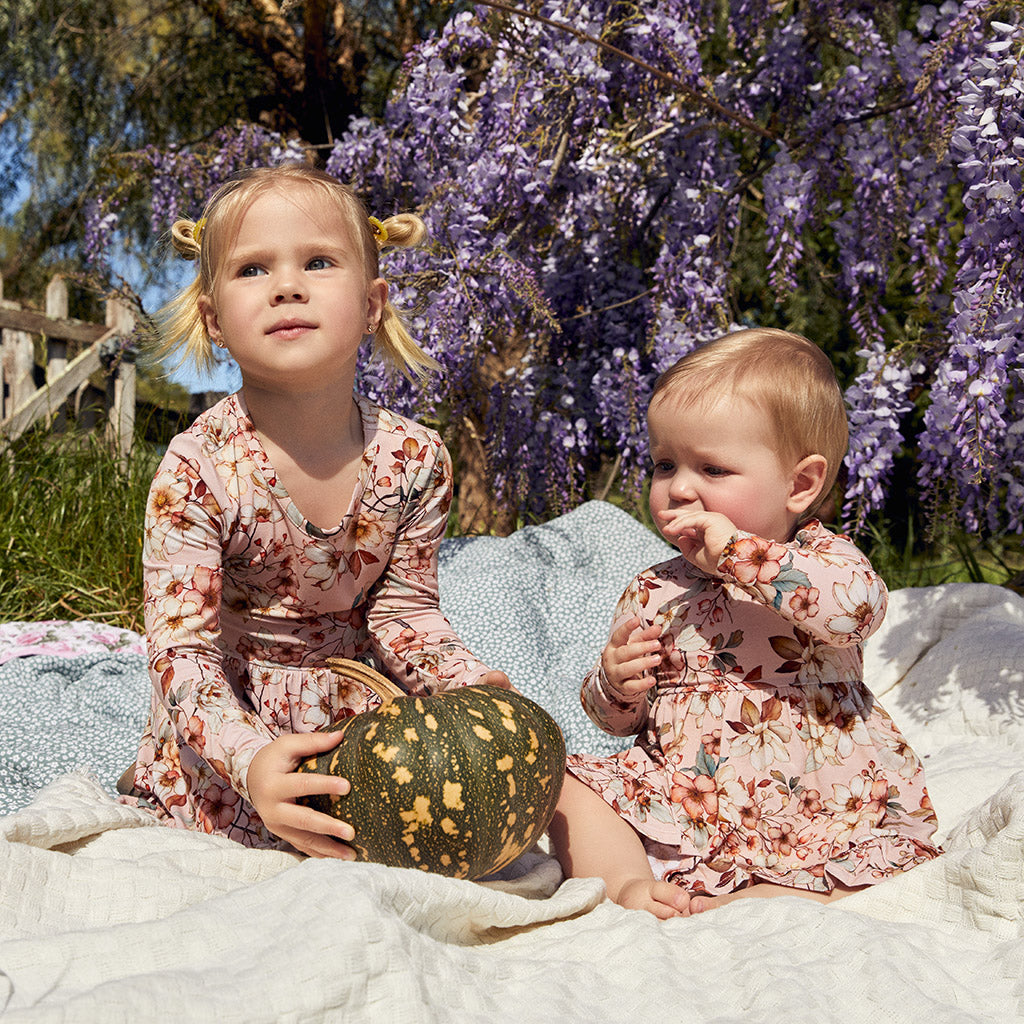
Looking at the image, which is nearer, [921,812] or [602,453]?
[921,812]

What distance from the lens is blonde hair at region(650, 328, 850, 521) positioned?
225 cm

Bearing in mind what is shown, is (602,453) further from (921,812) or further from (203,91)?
(203,91)

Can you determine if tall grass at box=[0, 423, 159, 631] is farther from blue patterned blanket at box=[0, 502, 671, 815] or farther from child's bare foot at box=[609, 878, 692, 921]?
child's bare foot at box=[609, 878, 692, 921]

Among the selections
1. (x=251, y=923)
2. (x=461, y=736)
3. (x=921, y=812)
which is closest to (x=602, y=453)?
(x=921, y=812)

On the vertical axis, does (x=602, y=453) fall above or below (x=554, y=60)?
below

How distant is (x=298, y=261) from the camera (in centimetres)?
215

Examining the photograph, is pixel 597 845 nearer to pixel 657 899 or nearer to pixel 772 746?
pixel 657 899

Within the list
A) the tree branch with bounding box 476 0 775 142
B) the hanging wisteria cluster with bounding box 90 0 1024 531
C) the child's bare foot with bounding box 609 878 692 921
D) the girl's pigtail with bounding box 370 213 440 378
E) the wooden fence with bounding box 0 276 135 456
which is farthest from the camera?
the wooden fence with bounding box 0 276 135 456

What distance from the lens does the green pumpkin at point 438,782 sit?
179 centimetres

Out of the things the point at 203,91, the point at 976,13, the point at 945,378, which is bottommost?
→ the point at 945,378

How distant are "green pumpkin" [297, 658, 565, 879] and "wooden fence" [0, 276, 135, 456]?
17.7 feet

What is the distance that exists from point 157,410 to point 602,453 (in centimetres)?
300

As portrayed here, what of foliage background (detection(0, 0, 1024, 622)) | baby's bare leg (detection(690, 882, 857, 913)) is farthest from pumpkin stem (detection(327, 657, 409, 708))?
foliage background (detection(0, 0, 1024, 622))

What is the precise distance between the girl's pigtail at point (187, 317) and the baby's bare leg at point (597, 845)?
1273mm
